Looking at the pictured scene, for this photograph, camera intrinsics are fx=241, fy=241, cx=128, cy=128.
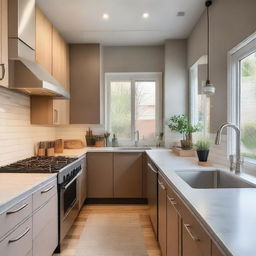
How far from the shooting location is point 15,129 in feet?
8.86

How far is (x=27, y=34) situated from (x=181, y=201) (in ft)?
6.89

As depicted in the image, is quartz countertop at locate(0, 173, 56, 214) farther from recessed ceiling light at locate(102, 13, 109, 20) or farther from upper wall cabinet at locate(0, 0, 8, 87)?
recessed ceiling light at locate(102, 13, 109, 20)

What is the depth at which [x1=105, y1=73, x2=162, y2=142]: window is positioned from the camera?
4.48 meters

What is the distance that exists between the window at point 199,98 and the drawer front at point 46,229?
206 centimetres

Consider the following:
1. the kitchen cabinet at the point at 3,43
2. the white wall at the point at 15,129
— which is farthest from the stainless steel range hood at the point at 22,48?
the white wall at the point at 15,129

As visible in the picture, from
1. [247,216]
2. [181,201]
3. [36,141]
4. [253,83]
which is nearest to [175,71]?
→ [253,83]

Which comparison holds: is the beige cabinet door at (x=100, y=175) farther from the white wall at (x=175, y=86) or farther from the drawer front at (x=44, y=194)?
the drawer front at (x=44, y=194)

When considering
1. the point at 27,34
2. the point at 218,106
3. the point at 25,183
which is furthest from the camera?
the point at 218,106

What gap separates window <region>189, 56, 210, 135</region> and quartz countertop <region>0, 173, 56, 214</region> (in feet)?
6.94

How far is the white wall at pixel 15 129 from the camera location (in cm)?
244

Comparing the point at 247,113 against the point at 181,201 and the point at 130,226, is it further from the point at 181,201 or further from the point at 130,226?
the point at 130,226

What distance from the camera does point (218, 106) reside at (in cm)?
269

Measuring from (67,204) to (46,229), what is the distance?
58 cm

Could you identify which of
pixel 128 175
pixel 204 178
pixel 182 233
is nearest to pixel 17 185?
pixel 182 233
